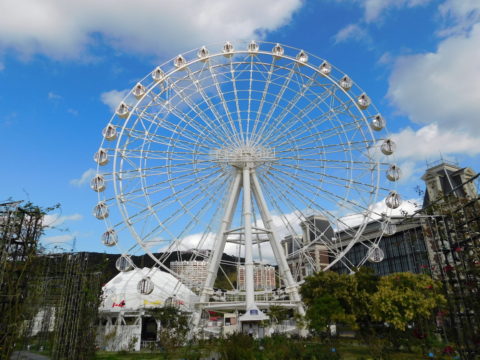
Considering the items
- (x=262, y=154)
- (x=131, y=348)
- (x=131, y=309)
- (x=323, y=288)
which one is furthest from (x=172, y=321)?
(x=262, y=154)

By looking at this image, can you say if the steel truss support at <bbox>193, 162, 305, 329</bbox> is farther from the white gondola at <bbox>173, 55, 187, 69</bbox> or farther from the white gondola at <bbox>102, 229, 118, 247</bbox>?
the white gondola at <bbox>173, 55, 187, 69</bbox>

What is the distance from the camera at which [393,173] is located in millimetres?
29172

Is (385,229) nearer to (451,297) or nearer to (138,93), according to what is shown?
(451,297)

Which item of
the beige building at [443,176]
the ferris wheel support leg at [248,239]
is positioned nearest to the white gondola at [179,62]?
the ferris wheel support leg at [248,239]

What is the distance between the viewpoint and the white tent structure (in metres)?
30.6

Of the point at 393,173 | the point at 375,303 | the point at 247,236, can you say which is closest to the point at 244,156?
the point at 247,236

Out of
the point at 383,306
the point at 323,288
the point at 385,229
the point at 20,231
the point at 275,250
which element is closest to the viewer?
the point at 20,231

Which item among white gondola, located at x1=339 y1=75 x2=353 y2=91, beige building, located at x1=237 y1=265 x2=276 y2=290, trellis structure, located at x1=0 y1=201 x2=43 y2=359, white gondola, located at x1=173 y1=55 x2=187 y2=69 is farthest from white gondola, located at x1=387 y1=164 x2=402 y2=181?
trellis structure, located at x1=0 y1=201 x2=43 y2=359

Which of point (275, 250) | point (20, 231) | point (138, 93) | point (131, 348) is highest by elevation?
point (138, 93)

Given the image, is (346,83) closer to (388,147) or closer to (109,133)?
(388,147)

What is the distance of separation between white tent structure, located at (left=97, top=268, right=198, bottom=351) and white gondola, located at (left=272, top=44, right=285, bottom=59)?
66.7 feet

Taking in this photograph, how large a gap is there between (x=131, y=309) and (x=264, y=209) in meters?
16.5

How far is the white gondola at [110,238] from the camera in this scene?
2734cm

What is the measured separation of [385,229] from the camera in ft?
93.8
